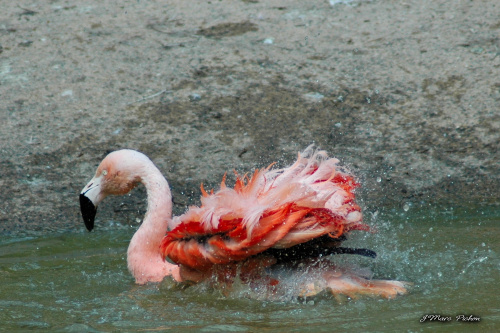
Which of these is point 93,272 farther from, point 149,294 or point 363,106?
point 363,106

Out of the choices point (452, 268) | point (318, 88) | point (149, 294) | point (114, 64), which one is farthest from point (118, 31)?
point (452, 268)

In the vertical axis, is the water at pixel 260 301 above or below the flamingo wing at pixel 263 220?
below

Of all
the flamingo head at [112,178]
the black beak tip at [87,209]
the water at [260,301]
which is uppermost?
the flamingo head at [112,178]

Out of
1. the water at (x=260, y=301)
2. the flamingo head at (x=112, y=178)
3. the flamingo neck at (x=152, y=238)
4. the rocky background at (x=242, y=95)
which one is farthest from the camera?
the rocky background at (x=242, y=95)

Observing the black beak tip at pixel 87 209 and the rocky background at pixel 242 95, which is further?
the rocky background at pixel 242 95

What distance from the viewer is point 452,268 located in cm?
418

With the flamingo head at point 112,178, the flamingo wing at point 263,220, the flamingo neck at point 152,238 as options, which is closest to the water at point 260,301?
the flamingo neck at point 152,238

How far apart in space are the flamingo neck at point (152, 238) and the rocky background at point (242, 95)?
1.29 m

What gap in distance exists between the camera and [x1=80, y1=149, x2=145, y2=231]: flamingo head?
4.42 m

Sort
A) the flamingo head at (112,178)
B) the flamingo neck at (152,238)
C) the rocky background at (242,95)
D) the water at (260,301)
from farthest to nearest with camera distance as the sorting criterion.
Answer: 1. the rocky background at (242,95)
2. the flamingo head at (112,178)
3. the flamingo neck at (152,238)
4. the water at (260,301)

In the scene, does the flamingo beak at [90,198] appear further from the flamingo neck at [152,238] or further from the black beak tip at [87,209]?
the flamingo neck at [152,238]

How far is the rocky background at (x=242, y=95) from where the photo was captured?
5875 millimetres

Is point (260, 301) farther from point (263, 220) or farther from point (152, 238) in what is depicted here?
point (152, 238)

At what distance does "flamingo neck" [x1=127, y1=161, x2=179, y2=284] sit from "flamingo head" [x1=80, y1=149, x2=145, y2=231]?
106 mm
